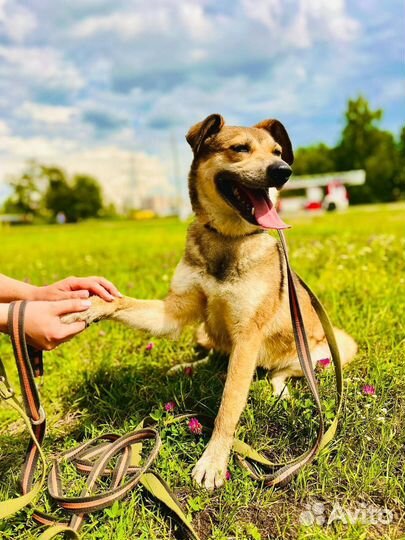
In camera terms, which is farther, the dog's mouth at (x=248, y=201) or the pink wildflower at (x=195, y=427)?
the dog's mouth at (x=248, y=201)

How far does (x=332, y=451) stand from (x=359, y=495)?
11.2 inches

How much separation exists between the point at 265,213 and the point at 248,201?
0.17 meters

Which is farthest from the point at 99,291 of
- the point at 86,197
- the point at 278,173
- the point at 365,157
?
the point at 86,197

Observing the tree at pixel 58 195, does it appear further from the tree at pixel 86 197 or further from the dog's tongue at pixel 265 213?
the dog's tongue at pixel 265 213

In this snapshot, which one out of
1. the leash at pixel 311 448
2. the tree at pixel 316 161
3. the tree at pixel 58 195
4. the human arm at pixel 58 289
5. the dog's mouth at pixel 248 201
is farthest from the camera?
the tree at pixel 58 195

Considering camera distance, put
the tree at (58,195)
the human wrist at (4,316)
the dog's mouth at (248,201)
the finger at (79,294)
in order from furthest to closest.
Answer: the tree at (58,195), the dog's mouth at (248,201), the finger at (79,294), the human wrist at (4,316)

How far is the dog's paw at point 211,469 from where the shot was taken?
2.51 m

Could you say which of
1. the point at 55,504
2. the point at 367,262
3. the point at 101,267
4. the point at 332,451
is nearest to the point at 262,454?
the point at 332,451

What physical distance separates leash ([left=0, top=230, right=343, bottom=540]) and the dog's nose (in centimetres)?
59

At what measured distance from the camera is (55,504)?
2.42 meters

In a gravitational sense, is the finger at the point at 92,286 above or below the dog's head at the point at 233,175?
below

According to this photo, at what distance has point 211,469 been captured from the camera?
254 cm

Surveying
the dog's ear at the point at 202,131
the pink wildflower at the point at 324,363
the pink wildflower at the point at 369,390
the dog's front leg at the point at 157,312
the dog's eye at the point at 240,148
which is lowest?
the pink wildflower at the point at 369,390

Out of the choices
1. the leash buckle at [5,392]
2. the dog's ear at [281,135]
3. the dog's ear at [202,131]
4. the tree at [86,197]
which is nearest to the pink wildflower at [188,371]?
the leash buckle at [5,392]
